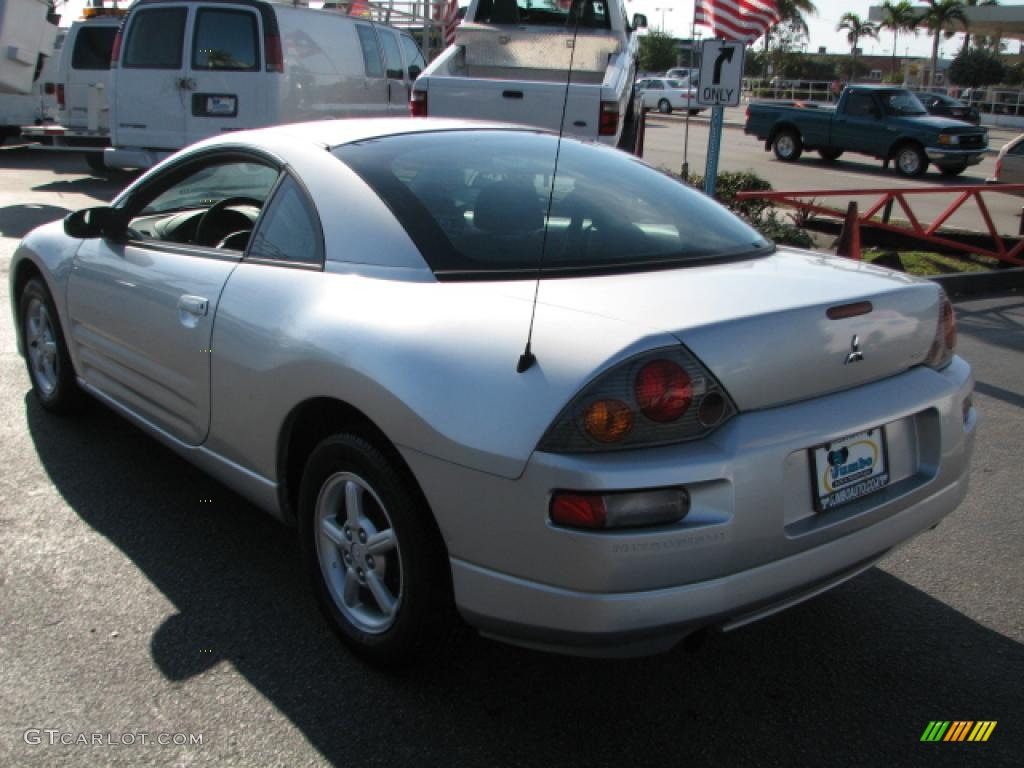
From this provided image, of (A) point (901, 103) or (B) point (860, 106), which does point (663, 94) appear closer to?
(B) point (860, 106)

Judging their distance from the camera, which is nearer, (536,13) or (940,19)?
(536,13)

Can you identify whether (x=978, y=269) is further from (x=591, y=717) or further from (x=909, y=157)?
(x=909, y=157)

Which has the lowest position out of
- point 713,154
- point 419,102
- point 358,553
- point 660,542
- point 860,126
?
point 358,553

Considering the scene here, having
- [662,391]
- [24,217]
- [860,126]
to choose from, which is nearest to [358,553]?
[662,391]

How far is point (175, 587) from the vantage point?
349 cm

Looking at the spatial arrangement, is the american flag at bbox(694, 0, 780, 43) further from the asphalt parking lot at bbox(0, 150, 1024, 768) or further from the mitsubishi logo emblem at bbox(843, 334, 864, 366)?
the mitsubishi logo emblem at bbox(843, 334, 864, 366)

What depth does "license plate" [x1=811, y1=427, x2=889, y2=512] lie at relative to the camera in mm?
2617

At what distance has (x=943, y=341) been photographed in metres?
3.15

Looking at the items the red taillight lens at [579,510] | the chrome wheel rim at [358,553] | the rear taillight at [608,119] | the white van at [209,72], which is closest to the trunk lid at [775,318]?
the red taillight lens at [579,510]

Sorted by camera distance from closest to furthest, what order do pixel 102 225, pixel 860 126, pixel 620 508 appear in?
pixel 620 508
pixel 102 225
pixel 860 126

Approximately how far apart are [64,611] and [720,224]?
101 inches

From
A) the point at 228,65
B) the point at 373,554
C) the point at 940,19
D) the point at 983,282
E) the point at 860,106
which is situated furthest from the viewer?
the point at 940,19

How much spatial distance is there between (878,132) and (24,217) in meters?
17.9

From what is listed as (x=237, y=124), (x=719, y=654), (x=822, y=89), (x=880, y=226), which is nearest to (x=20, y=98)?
(x=237, y=124)
